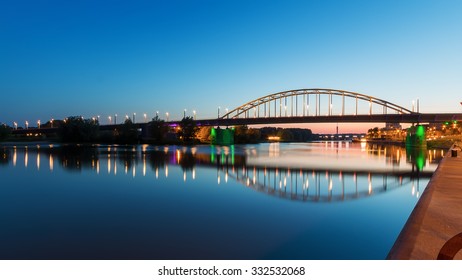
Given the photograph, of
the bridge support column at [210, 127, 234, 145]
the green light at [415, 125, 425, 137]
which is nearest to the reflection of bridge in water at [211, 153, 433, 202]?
the green light at [415, 125, 425, 137]

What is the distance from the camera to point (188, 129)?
349 feet

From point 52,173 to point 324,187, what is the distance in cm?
1947

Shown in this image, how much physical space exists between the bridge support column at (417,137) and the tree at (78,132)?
80.9 metres

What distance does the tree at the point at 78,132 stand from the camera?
10746 cm

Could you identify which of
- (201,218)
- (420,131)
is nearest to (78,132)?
(420,131)

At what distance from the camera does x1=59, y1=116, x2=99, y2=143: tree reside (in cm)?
10746

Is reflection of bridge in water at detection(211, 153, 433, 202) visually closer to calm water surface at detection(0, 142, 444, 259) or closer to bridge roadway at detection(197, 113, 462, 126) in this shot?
calm water surface at detection(0, 142, 444, 259)

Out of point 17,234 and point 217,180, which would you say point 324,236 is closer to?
point 17,234

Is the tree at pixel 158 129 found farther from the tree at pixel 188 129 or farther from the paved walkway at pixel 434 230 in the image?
the paved walkway at pixel 434 230

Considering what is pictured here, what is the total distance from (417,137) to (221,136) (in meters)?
50.8

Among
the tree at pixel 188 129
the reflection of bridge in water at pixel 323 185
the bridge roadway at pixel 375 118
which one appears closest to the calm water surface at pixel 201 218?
the reflection of bridge in water at pixel 323 185

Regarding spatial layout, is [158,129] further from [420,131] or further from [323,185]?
[323,185]

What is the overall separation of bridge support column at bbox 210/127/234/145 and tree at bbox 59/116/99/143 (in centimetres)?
3259

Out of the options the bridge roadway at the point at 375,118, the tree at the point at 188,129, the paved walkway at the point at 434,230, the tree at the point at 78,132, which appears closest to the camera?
the paved walkway at the point at 434,230
